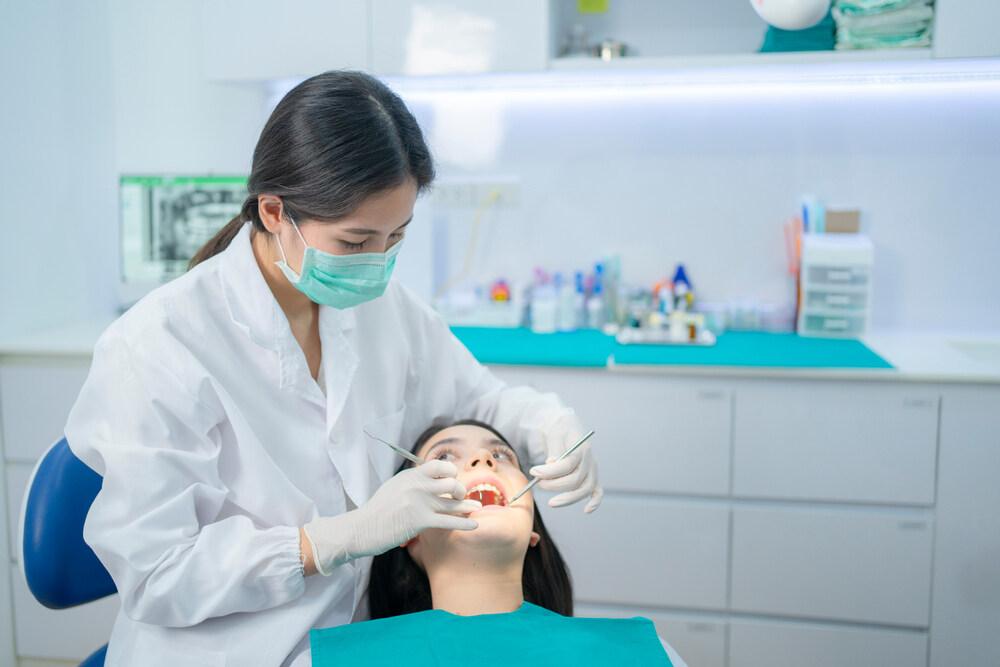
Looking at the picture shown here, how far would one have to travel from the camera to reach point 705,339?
2.34 metres

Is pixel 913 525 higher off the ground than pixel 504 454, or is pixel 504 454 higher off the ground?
pixel 504 454

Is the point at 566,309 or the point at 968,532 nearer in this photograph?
the point at 968,532

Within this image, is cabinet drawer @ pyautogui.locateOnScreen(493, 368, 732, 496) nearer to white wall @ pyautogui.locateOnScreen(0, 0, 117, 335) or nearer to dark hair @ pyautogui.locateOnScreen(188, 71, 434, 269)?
dark hair @ pyautogui.locateOnScreen(188, 71, 434, 269)

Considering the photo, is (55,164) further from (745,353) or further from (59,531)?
(745,353)

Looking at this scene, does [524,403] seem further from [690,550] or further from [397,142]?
[690,550]

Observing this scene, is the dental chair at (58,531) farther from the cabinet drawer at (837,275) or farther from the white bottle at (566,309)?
the cabinet drawer at (837,275)

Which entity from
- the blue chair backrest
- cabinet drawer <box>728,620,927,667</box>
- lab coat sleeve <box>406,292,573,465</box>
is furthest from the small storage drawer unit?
the blue chair backrest

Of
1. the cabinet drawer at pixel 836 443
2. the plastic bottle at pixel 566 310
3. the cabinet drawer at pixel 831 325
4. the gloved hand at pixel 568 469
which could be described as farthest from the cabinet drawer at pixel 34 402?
the cabinet drawer at pixel 831 325

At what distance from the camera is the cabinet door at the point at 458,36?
2240 millimetres

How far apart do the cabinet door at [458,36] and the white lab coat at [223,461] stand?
106cm

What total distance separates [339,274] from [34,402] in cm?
142

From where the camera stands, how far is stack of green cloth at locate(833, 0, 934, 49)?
6.89 feet

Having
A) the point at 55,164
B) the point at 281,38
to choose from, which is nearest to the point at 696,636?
the point at 281,38

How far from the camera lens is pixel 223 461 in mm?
1247
